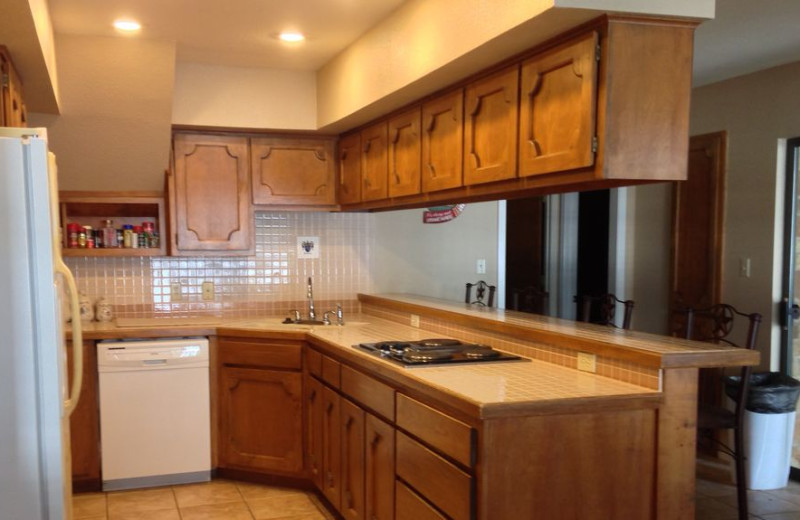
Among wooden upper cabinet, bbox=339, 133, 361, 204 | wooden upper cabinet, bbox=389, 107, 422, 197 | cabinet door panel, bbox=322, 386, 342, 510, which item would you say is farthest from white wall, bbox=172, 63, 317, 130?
cabinet door panel, bbox=322, 386, 342, 510

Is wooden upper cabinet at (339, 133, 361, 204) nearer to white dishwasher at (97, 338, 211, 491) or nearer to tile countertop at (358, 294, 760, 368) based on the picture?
tile countertop at (358, 294, 760, 368)

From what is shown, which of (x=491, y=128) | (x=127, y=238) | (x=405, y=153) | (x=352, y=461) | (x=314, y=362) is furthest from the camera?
(x=127, y=238)

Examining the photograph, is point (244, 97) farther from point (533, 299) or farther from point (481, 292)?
point (533, 299)

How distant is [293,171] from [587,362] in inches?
95.8

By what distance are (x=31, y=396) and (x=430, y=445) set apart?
1.19 m

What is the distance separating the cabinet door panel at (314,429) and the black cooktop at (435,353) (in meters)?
0.61

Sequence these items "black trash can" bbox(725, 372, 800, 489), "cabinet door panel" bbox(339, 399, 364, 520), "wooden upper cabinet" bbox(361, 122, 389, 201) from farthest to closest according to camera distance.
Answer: "black trash can" bbox(725, 372, 800, 489), "wooden upper cabinet" bbox(361, 122, 389, 201), "cabinet door panel" bbox(339, 399, 364, 520)

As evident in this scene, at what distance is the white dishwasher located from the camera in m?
3.61

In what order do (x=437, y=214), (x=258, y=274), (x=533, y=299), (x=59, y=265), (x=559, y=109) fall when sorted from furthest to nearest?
(x=533, y=299) < (x=437, y=214) < (x=258, y=274) < (x=559, y=109) < (x=59, y=265)

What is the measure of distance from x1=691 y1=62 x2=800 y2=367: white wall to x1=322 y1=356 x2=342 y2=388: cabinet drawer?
268cm

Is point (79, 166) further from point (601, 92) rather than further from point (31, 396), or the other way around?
point (601, 92)

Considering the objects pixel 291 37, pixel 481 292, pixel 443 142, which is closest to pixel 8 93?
pixel 291 37

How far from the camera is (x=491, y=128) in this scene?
2578 millimetres

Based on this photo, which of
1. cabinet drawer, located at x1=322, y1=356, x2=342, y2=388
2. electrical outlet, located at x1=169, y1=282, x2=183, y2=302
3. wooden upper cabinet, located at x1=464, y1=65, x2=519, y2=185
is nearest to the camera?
wooden upper cabinet, located at x1=464, y1=65, x2=519, y2=185
